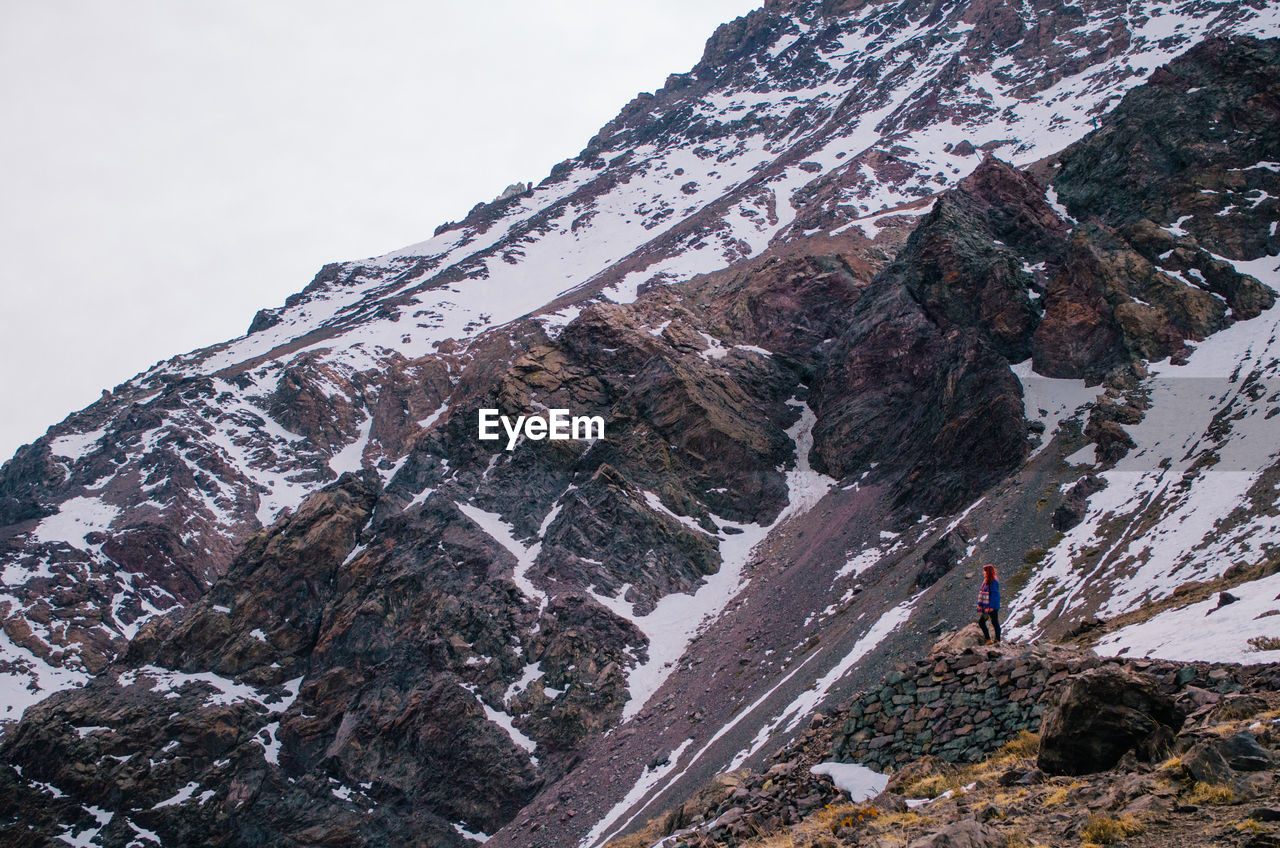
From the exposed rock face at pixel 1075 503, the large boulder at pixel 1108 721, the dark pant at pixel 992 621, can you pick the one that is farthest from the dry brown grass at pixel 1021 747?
the exposed rock face at pixel 1075 503

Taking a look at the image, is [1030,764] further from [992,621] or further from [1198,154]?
[1198,154]

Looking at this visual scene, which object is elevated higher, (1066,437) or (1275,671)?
(1275,671)

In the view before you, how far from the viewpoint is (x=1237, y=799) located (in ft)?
22.4

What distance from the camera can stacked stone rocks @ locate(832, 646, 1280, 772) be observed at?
38.7ft

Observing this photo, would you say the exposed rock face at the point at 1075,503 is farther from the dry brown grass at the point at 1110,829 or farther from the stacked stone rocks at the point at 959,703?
the dry brown grass at the point at 1110,829

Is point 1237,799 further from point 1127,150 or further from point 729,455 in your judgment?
point 1127,150

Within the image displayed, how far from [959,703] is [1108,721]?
391 centimetres

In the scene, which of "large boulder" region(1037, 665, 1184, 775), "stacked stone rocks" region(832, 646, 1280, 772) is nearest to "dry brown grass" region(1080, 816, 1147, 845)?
"large boulder" region(1037, 665, 1184, 775)

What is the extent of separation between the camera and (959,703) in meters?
12.9

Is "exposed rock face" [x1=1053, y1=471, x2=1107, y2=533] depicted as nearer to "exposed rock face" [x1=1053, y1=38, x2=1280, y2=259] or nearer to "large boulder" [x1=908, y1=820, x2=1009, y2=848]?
"exposed rock face" [x1=1053, y1=38, x2=1280, y2=259]

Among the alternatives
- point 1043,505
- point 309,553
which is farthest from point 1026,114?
point 309,553

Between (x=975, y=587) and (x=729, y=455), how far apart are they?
29840mm

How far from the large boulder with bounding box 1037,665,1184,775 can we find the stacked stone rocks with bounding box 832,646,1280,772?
1.04m

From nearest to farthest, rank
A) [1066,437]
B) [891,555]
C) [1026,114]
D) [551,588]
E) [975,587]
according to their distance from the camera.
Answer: [975,587] < [1066,437] < [891,555] < [551,588] < [1026,114]
